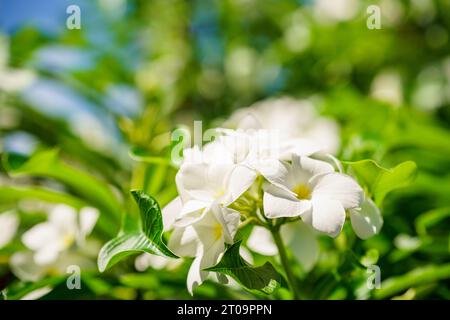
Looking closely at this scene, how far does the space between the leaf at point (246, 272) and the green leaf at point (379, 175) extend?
19cm

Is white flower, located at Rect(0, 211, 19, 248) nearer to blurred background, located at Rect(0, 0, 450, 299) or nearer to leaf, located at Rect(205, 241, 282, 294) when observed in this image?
blurred background, located at Rect(0, 0, 450, 299)

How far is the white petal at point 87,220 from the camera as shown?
2.95 feet

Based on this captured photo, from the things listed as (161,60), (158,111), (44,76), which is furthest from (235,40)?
(44,76)

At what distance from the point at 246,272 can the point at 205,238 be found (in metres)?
0.07

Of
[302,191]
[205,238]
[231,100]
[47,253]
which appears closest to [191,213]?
[205,238]

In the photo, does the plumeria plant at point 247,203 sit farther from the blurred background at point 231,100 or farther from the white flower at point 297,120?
the white flower at point 297,120

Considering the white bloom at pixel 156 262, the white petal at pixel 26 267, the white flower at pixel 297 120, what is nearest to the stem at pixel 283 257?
the white bloom at pixel 156 262

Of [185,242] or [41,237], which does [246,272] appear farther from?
[41,237]

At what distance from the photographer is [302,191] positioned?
0.65m

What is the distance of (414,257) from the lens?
99cm

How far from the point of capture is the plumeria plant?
1.95 feet
